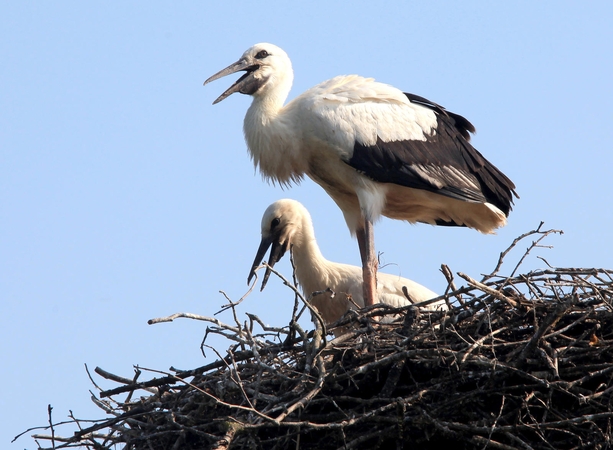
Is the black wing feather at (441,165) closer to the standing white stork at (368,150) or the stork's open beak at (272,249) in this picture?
the standing white stork at (368,150)

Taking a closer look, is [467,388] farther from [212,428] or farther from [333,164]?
[333,164]

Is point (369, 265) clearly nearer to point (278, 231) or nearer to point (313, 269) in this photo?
point (313, 269)

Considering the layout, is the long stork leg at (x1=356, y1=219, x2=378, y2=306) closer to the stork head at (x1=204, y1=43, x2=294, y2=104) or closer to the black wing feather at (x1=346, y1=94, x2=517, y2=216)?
the black wing feather at (x1=346, y1=94, x2=517, y2=216)

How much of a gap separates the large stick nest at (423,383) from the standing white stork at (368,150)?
169 cm

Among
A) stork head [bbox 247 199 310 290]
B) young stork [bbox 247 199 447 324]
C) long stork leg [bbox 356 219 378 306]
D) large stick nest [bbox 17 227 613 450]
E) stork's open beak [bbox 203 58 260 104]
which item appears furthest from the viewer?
stork head [bbox 247 199 310 290]

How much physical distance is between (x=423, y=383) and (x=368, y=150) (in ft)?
7.40

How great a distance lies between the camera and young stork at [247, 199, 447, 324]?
6.64 m

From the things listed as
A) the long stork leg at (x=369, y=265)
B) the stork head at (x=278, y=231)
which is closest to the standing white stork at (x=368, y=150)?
the long stork leg at (x=369, y=265)

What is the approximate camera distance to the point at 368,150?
21.0ft

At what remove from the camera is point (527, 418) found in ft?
14.4

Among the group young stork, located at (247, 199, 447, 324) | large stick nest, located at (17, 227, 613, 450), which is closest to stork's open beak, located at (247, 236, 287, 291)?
young stork, located at (247, 199, 447, 324)

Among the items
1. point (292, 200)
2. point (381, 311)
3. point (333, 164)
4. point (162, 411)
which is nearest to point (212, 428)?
point (162, 411)

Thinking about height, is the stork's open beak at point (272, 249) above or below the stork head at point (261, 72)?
below

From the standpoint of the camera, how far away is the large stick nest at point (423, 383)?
4.26 metres
